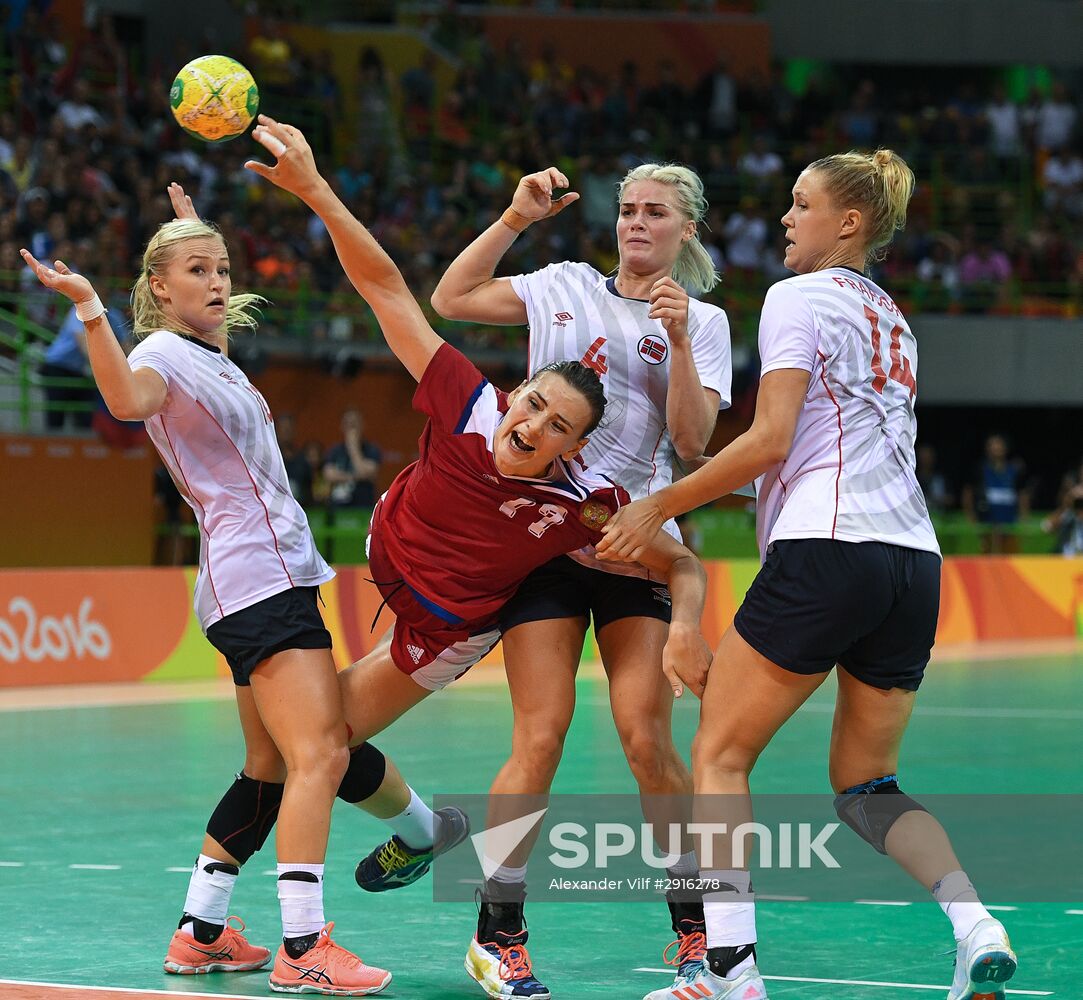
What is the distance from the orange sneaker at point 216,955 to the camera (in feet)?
17.0

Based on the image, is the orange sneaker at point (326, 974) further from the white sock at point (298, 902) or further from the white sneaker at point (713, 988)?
the white sneaker at point (713, 988)

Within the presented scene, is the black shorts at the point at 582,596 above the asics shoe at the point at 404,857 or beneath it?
above

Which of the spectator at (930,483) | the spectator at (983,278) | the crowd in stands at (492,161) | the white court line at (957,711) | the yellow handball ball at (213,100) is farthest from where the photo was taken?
the spectator at (983,278)

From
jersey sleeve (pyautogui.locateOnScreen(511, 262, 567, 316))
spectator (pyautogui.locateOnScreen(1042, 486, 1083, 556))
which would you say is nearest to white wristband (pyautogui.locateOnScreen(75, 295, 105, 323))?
jersey sleeve (pyautogui.locateOnScreen(511, 262, 567, 316))

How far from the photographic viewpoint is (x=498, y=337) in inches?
856

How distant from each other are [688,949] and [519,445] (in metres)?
1.51

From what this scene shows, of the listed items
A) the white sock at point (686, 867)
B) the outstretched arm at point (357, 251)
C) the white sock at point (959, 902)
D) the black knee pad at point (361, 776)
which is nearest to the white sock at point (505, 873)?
the white sock at point (686, 867)

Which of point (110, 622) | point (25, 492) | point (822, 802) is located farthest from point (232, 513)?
point (25, 492)

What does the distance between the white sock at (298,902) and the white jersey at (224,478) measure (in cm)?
79

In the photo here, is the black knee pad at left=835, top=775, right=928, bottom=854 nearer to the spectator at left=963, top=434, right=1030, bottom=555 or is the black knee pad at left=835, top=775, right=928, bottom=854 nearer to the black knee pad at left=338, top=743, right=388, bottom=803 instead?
the black knee pad at left=338, top=743, right=388, bottom=803

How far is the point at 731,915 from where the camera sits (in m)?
4.64

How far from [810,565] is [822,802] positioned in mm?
3994

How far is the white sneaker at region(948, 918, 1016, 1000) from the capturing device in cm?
441

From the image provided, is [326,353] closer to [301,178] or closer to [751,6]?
[751,6]
